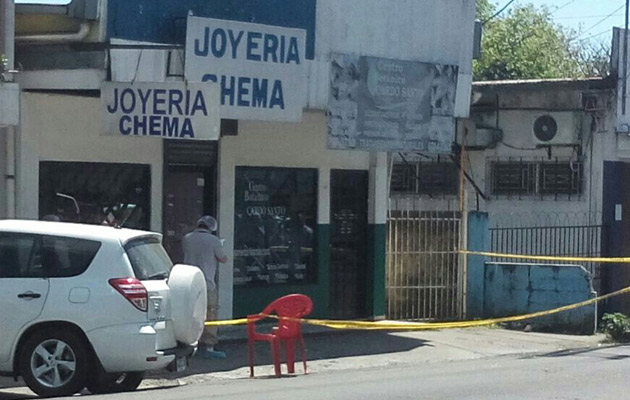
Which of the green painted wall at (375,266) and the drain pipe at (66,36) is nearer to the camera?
the drain pipe at (66,36)

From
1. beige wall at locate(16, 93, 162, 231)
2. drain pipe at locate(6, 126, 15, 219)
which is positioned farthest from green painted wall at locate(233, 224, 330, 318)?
drain pipe at locate(6, 126, 15, 219)

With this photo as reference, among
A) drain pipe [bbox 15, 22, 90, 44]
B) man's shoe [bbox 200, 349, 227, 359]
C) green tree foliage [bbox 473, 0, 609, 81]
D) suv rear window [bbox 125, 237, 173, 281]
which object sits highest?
green tree foliage [bbox 473, 0, 609, 81]

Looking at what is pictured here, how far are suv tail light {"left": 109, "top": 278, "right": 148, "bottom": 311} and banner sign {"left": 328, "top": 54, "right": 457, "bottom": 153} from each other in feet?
18.4

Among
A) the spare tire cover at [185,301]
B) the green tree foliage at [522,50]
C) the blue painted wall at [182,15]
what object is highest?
the green tree foliage at [522,50]

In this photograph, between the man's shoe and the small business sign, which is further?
the man's shoe

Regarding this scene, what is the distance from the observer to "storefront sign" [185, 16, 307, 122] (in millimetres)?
14914

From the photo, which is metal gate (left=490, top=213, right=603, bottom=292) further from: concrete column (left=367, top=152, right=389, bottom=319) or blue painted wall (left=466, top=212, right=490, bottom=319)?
concrete column (left=367, top=152, right=389, bottom=319)

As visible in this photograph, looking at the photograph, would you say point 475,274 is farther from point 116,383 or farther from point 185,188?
point 116,383

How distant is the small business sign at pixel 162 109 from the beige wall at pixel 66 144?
1393 millimetres

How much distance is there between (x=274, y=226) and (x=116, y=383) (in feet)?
20.5

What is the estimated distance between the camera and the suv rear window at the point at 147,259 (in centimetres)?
1180

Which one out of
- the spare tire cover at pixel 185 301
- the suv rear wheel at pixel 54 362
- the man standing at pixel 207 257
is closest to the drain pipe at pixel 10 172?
the man standing at pixel 207 257

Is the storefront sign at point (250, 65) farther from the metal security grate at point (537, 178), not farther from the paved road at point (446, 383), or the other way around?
the metal security grate at point (537, 178)

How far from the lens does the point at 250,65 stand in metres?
15.4
